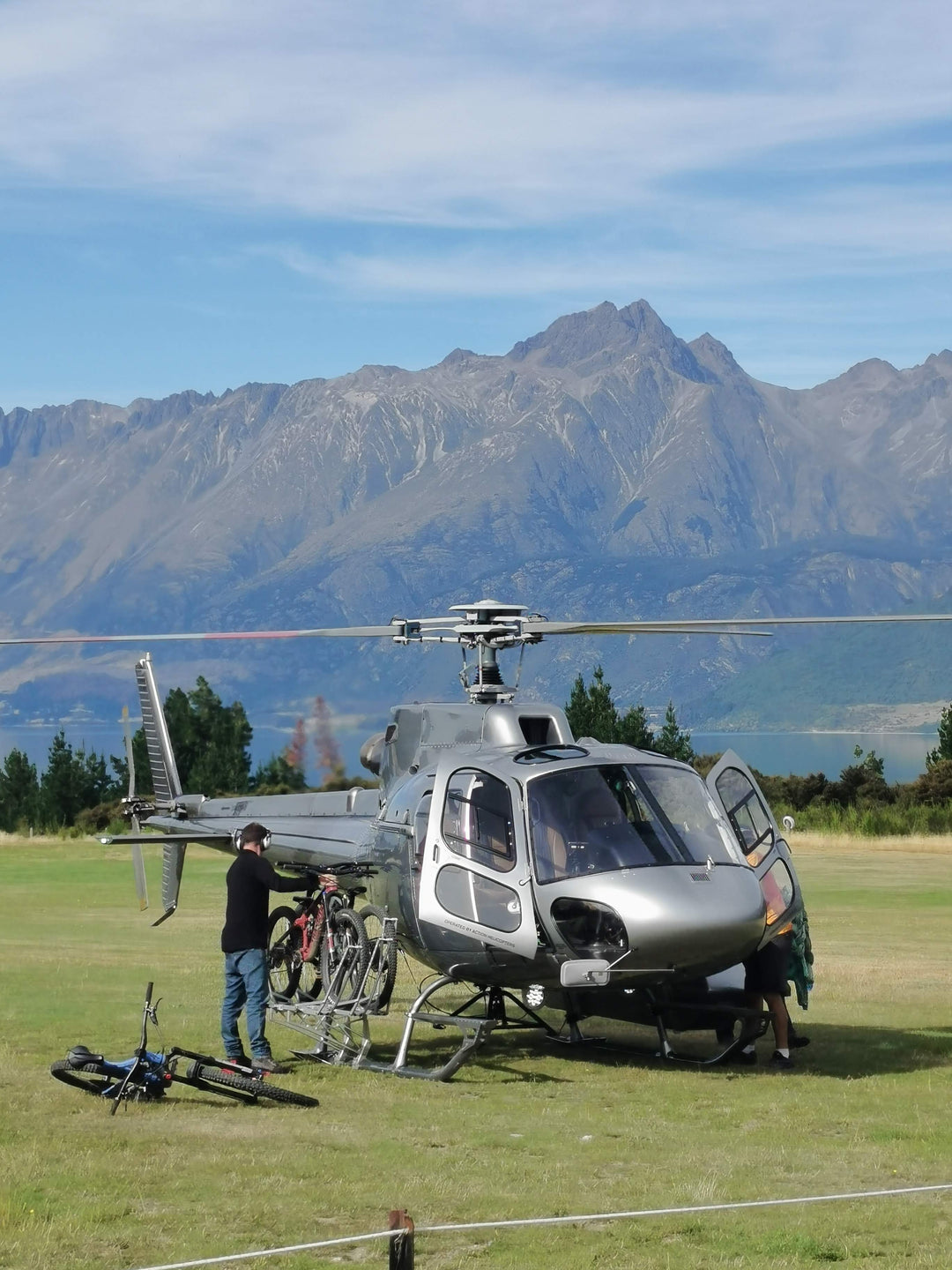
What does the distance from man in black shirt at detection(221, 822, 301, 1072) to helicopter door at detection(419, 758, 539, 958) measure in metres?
1.31

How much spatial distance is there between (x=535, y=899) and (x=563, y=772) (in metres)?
1.00

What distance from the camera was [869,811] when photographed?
54250 millimetres

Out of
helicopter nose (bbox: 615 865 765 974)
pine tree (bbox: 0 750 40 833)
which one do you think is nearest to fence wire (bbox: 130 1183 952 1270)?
helicopter nose (bbox: 615 865 765 974)

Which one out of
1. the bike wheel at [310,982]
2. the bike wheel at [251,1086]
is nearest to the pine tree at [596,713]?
→ the bike wheel at [310,982]

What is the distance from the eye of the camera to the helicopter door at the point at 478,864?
42.3 feet

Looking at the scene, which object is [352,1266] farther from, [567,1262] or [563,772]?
[563,772]

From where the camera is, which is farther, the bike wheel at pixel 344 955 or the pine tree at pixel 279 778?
the pine tree at pixel 279 778

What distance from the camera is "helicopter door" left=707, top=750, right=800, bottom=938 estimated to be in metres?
13.5

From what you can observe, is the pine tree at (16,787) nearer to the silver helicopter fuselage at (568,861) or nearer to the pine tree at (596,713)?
the pine tree at (596,713)

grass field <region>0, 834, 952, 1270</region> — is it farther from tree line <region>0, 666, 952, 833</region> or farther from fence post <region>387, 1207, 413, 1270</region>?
tree line <region>0, 666, 952, 833</region>

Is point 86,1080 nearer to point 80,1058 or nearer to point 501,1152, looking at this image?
point 80,1058

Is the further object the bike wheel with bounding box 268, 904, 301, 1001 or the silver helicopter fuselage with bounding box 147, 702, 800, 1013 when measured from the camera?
the bike wheel with bounding box 268, 904, 301, 1001

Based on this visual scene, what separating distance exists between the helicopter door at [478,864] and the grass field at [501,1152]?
1.14 m

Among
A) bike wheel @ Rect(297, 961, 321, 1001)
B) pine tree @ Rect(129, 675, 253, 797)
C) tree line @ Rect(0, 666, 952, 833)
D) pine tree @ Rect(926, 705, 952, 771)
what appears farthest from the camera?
pine tree @ Rect(926, 705, 952, 771)
